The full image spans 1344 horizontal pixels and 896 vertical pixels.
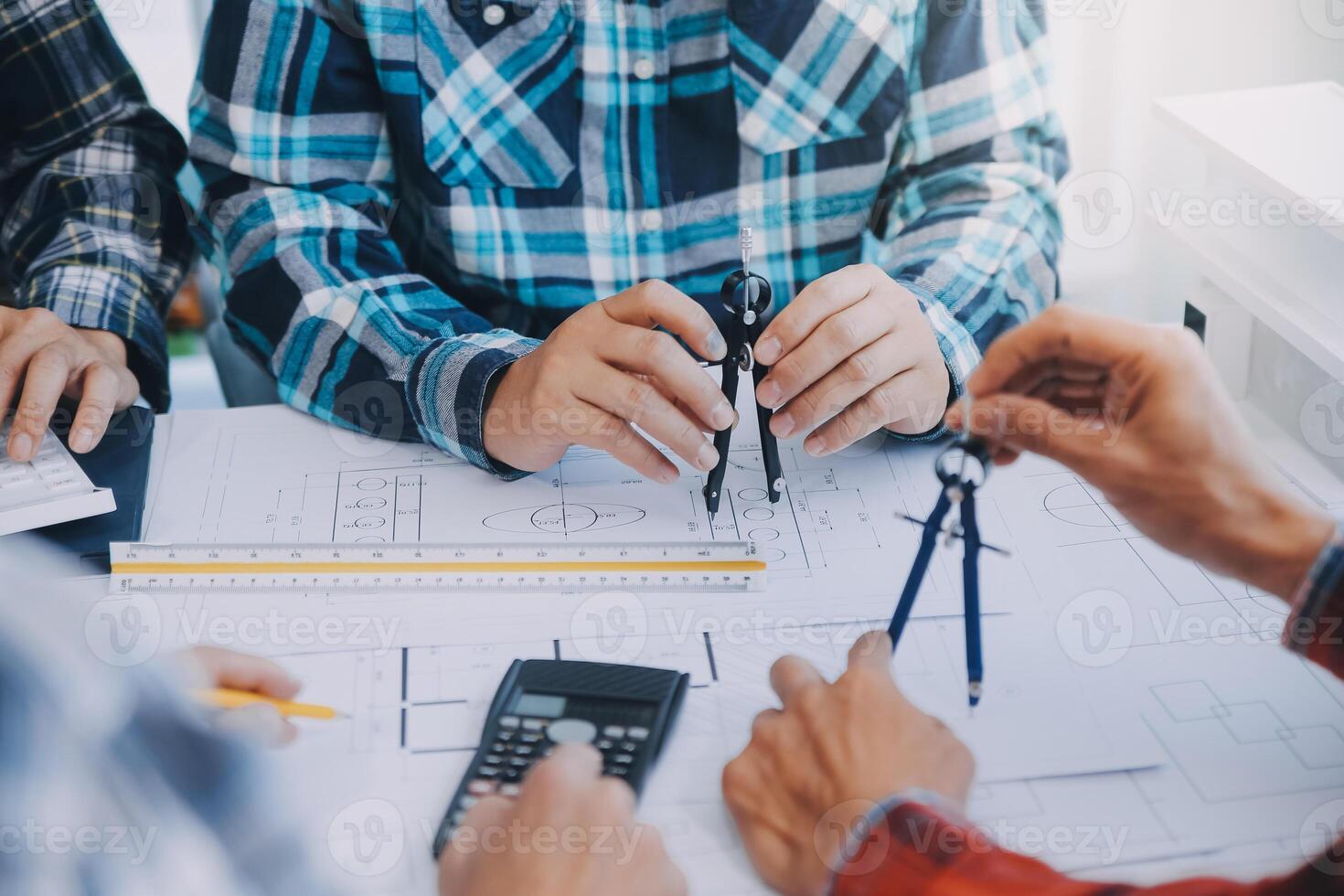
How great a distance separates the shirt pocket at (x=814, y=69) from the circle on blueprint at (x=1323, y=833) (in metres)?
0.75

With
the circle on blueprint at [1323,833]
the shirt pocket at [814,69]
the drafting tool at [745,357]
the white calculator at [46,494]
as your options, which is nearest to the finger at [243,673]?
the white calculator at [46,494]

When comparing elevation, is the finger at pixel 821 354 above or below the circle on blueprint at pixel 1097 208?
above

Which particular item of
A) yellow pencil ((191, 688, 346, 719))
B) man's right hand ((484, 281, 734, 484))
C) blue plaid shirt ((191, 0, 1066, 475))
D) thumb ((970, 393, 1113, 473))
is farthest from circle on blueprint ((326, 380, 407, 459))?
thumb ((970, 393, 1113, 473))

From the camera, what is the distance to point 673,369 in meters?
0.86

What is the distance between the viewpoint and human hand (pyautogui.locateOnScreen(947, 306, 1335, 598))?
583 millimetres

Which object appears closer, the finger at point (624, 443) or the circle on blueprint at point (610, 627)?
the circle on blueprint at point (610, 627)

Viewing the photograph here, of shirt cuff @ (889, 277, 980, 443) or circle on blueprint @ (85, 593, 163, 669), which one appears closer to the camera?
circle on blueprint @ (85, 593, 163, 669)

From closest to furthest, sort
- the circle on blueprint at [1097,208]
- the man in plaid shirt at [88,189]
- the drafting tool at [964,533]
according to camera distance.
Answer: the drafting tool at [964,533] < the man in plaid shirt at [88,189] < the circle on blueprint at [1097,208]

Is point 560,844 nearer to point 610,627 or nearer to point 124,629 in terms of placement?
point 610,627

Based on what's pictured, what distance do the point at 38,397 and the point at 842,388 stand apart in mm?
669

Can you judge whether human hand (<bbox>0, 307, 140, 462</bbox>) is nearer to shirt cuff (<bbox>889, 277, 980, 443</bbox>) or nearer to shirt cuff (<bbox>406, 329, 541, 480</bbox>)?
shirt cuff (<bbox>406, 329, 541, 480</bbox>)

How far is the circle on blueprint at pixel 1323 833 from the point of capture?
1.78ft

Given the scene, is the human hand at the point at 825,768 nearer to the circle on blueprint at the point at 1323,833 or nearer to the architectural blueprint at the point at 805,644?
the architectural blueprint at the point at 805,644

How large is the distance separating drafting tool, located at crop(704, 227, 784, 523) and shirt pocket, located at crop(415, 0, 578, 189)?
14.8 inches
